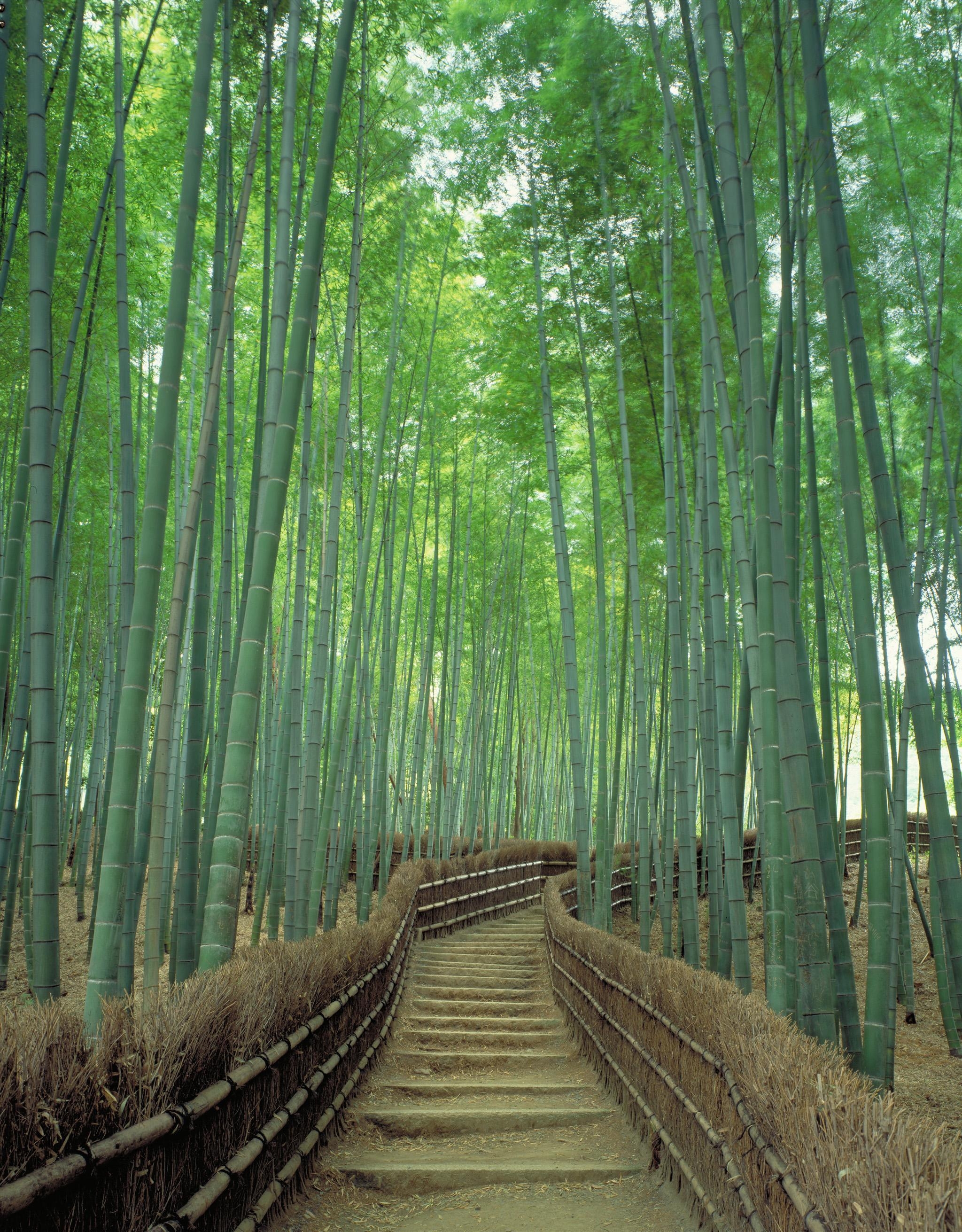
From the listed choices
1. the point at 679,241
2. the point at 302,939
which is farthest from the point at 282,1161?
the point at 679,241

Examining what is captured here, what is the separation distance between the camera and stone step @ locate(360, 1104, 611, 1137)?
280cm

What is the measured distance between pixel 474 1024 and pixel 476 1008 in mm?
357

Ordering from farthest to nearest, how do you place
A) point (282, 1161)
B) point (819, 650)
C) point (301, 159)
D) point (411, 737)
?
point (411, 737) → point (301, 159) → point (819, 650) → point (282, 1161)

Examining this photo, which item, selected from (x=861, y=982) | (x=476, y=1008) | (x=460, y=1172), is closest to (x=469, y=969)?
(x=476, y=1008)

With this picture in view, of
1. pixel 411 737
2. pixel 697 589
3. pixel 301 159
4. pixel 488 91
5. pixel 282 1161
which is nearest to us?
pixel 282 1161

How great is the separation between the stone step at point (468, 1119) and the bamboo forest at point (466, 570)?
0.02 metres

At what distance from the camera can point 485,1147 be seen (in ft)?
8.87

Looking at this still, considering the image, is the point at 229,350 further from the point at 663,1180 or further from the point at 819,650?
the point at 663,1180

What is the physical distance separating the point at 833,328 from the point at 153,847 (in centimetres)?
233

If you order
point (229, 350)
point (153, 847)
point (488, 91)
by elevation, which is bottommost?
point (153, 847)

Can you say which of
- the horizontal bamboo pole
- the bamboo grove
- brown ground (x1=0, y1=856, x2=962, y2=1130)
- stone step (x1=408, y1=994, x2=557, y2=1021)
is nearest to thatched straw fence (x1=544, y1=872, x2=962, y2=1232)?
the horizontal bamboo pole

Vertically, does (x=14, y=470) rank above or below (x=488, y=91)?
below

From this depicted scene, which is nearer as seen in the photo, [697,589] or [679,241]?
[697,589]

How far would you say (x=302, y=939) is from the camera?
283cm
